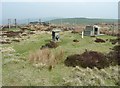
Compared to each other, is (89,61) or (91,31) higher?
(91,31)

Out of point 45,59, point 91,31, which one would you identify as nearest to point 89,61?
point 45,59

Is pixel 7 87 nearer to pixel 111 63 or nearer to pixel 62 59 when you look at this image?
pixel 62 59

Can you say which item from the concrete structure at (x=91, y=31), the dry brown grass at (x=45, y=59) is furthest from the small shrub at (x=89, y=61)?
the concrete structure at (x=91, y=31)

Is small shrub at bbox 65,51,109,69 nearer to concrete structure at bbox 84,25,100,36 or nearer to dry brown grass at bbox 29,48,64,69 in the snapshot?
dry brown grass at bbox 29,48,64,69

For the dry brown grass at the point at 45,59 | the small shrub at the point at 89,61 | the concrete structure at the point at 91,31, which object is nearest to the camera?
the dry brown grass at the point at 45,59

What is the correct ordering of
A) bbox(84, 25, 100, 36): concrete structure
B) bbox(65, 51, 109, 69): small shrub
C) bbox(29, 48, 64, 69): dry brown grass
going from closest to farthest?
bbox(29, 48, 64, 69): dry brown grass, bbox(65, 51, 109, 69): small shrub, bbox(84, 25, 100, 36): concrete structure

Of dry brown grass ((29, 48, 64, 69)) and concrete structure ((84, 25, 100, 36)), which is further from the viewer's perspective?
concrete structure ((84, 25, 100, 36))

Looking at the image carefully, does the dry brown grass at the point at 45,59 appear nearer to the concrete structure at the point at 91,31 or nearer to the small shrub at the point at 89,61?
the small shrub at the point at 89,61

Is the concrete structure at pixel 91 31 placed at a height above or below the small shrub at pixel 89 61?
above

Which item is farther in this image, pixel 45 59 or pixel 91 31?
pixel 91 31

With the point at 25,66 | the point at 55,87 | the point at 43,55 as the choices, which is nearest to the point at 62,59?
the point at 43,55

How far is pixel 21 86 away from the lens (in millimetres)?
11977

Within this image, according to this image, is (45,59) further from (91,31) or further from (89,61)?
(91,31)

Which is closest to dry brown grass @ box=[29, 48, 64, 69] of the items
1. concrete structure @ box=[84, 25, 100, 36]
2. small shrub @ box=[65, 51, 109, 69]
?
small shrub @ box=[65, 51, 109, 69]
